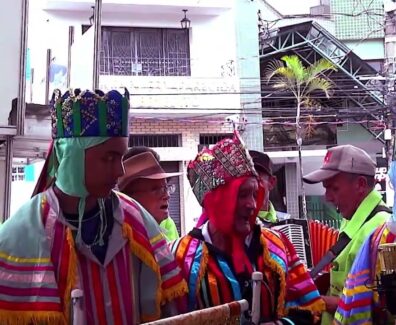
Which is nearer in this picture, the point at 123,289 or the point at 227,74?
the point at 123,289

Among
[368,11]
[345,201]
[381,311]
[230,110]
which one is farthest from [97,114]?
[368,11]

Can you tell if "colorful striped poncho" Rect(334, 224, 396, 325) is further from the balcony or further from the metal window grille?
the metal window grille

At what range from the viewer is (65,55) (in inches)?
238

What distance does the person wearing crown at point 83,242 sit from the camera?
2.02 metres

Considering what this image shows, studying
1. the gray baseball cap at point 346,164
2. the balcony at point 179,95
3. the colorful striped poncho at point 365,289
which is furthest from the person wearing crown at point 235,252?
the balcony at point 179,95

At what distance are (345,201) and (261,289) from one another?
3.88 ft

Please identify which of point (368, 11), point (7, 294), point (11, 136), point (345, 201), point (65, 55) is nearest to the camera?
point (7, 294)

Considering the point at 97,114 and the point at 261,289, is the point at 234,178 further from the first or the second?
the point at 97,114

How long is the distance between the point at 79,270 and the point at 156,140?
14.9 meters

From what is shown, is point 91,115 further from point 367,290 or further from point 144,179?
point 367,290

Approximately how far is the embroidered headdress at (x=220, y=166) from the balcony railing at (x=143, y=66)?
45.8ft

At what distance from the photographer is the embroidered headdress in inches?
104

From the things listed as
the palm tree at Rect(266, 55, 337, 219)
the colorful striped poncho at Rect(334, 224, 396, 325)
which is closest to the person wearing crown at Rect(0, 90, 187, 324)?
the colorful striped poncho at Rect(334, 224, 396, 325)

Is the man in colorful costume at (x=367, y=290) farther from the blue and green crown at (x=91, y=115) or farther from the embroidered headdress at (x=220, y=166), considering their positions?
the blue and green crown at (x=91, y=115)
